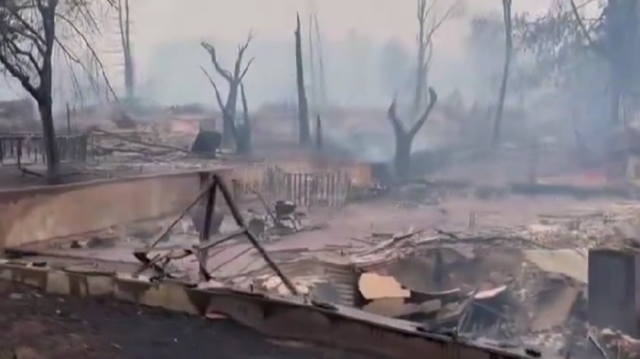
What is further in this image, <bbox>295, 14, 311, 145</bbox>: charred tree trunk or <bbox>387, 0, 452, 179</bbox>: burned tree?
Result: <bbox>295, 14, 311, 145</bbox>: charred tree trunk

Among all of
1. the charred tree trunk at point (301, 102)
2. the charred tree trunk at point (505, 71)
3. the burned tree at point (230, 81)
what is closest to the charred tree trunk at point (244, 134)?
the burned tree at point (230, 81)

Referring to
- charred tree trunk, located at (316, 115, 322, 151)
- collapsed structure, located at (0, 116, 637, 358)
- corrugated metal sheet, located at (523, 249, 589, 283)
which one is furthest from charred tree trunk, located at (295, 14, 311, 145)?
corrugated metal sheet, located at (523, 249, 589, 283)

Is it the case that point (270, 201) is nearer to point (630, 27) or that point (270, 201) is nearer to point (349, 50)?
point (349, 50)

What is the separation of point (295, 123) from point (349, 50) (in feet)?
3.06

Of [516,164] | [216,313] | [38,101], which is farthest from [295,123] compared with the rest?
[216,313]

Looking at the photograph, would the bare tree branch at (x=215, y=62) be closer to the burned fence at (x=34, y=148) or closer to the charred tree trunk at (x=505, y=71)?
the burned fence at (x=34, y=148)

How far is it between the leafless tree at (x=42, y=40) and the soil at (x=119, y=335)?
3.68 m

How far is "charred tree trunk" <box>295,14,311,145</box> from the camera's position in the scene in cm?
821

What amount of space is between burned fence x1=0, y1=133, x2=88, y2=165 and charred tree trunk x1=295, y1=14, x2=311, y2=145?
243 cm

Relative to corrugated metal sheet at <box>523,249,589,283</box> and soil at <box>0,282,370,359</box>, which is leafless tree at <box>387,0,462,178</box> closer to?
corrugated metal sheet at <box>523,249,589,283</box>

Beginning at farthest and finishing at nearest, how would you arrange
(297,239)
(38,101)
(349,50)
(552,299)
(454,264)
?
1. (38,101)
2. (349,50)
3. (297,239)
4. (454,264)
5. (552,299)

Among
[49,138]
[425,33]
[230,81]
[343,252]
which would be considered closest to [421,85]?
[425,33]

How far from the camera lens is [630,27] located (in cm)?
732

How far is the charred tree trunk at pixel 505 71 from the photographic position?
24.8 feet
